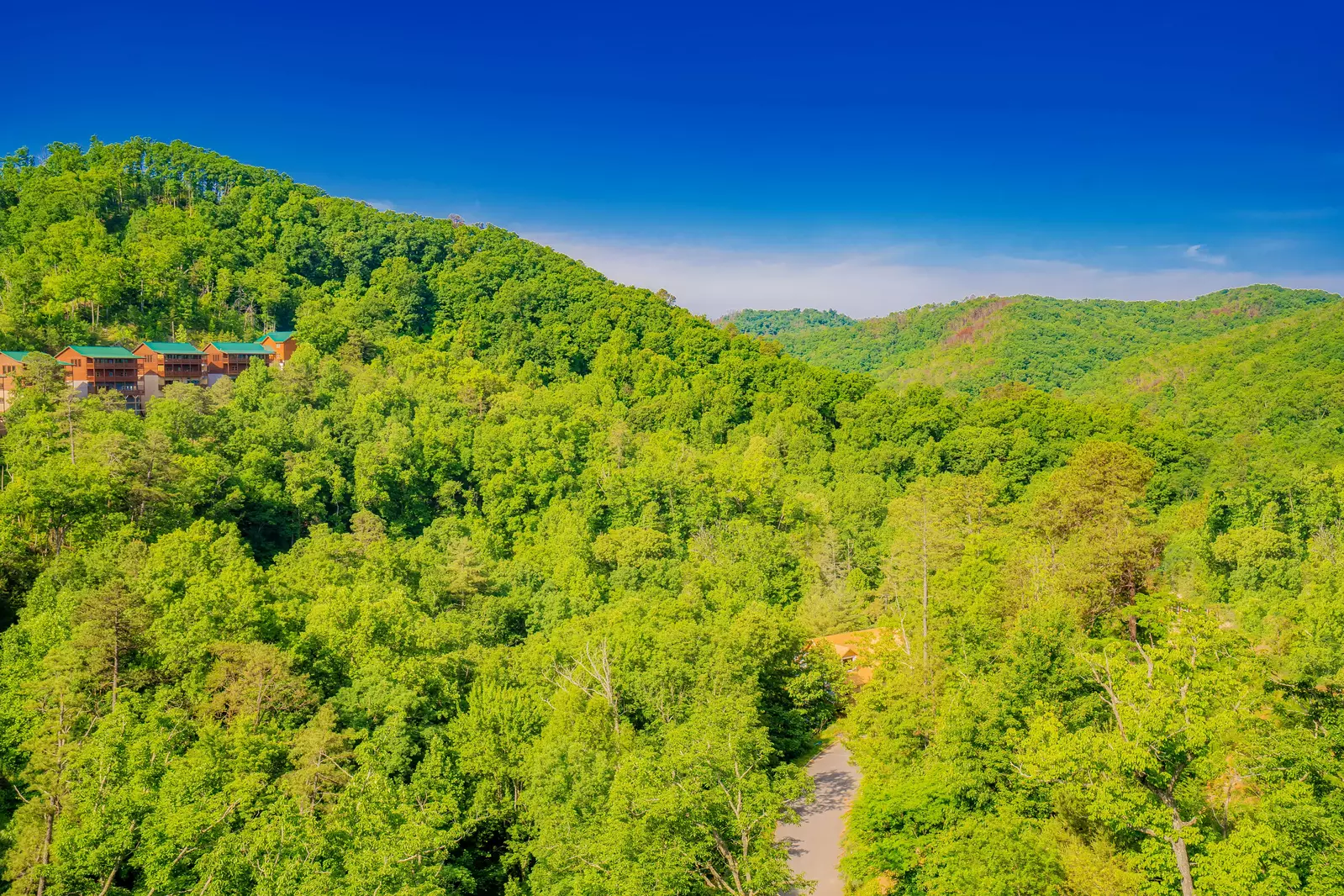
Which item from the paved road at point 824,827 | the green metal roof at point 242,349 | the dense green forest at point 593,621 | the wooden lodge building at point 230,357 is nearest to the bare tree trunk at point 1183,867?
the dense green forest at point 593,621

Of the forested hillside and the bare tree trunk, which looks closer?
the bare tree trunk

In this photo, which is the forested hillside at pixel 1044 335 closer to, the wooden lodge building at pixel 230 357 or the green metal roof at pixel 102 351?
the wooden lodge building at pixel 230 357

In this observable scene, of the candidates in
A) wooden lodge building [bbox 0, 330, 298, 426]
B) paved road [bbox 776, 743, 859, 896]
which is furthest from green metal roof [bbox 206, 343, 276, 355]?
paved road [bbox 776, 743, 859, 896]

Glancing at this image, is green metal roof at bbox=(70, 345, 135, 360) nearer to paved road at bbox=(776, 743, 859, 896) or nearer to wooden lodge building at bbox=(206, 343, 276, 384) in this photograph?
wooden lodge building at bbox=(206, 343, 276, 384)

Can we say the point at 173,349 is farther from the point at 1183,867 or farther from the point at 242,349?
the point at 1183,867

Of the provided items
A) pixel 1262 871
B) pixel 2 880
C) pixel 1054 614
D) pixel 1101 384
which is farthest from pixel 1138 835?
pixel 1101 384

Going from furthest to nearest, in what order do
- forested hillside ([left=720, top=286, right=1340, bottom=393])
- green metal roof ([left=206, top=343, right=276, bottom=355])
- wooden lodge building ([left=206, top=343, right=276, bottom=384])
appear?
forested hillside ([left=720, top=286, right=1340, bottom=393])
green metal roof ([left=206, top=343, right=276, bottom=355])
wooden lodge building ([left=206, top=343, right=276, bottom=384])

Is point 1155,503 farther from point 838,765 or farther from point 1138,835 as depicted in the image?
point 1138,835
